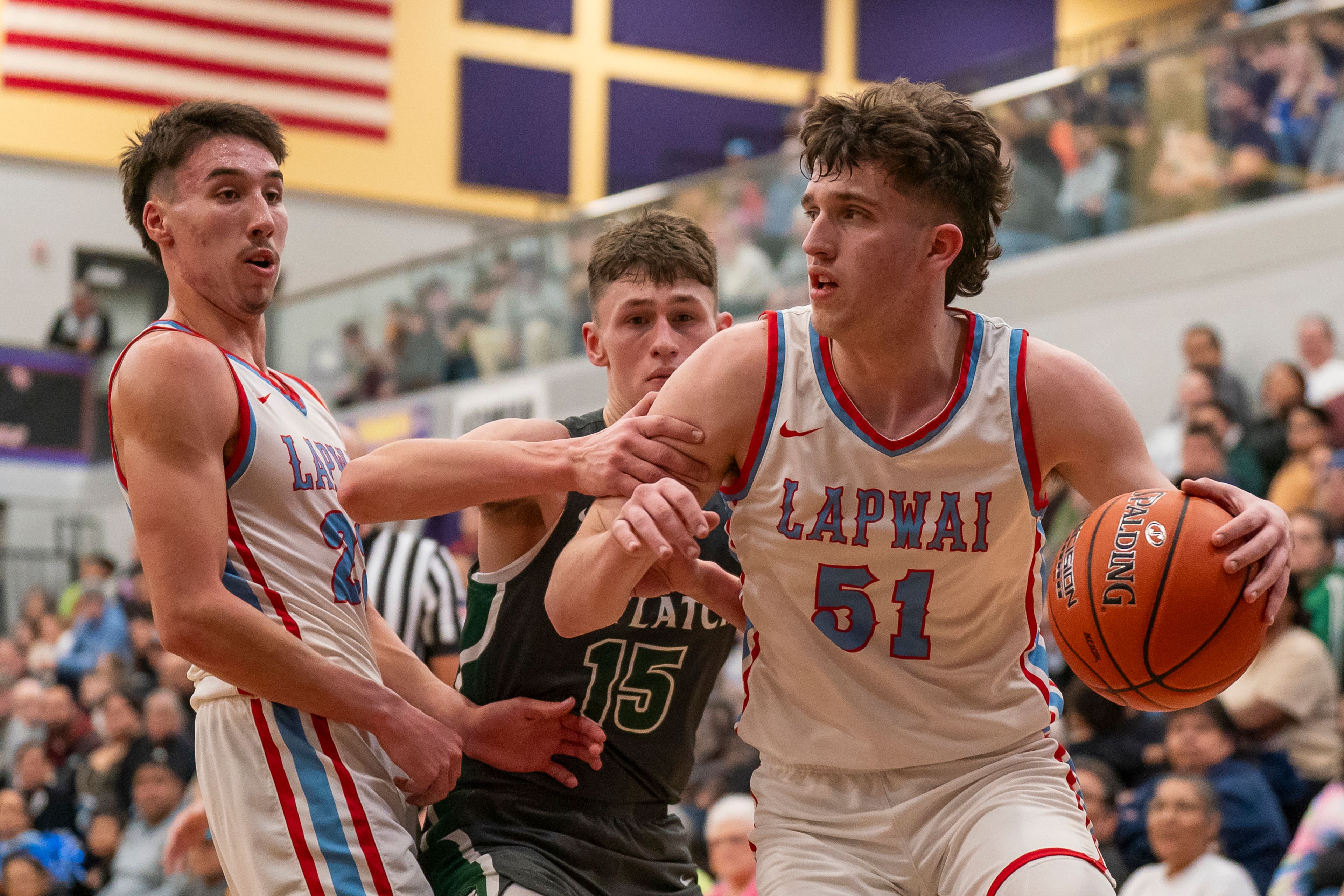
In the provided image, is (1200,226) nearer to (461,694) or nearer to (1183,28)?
(461,694)

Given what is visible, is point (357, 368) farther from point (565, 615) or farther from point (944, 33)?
point (565, 615)

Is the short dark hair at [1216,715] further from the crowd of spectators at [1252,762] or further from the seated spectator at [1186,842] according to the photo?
the seated spectator at [1186,842]

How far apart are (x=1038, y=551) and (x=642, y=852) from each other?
1.23 metres

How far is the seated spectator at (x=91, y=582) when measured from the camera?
59.2 ft

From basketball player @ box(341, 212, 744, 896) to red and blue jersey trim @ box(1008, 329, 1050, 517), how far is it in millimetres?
745

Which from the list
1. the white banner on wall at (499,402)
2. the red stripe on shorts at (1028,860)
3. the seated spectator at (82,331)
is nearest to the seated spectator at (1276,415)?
the red stripe on shorts at (1028,860)

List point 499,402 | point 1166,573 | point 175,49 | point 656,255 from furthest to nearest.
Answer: point 175,49
point 499,402
point 656,255
point 1166,573

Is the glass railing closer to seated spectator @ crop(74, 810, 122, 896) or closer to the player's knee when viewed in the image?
seated spectator @ crop(74, 810, 122, 896)

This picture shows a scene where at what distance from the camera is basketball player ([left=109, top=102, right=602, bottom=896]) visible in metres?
3.40

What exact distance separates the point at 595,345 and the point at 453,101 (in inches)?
817

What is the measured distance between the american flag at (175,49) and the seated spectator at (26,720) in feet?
33.0

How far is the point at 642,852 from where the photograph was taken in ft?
12.8

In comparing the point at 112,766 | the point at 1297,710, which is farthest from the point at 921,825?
the point at 112,766

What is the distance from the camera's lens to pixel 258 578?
3537mm
